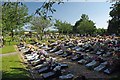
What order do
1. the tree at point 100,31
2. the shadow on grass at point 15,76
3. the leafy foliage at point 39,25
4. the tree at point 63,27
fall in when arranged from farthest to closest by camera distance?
1. the tree at point 63,27
2. the tree at point 100,31
3. the leafy foliage at point 39,25
4. the shadow on grass at point 15,76

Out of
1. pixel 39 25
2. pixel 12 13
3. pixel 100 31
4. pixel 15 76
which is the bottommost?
pixel 15 76

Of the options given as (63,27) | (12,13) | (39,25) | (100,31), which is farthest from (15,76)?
(63,27)

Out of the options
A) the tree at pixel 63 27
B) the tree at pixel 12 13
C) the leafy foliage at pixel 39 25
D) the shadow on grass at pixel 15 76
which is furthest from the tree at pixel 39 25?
the shadow on grass at pixel 15 76

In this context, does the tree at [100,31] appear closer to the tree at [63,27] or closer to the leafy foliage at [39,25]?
the tree at [63,27]

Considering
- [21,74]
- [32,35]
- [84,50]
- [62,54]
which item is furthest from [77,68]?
[32,35]

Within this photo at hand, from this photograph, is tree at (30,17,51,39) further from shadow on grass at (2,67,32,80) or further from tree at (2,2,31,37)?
shadow on grass at (2,67,32,80)

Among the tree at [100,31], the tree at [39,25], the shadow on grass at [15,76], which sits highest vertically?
the tree at [39,25]

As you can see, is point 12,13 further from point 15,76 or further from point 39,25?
point 39,25

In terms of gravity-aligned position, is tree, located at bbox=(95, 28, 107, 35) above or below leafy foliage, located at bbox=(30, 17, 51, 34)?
below

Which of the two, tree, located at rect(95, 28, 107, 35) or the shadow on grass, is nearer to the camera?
the shadow on grass

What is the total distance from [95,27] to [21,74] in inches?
3377

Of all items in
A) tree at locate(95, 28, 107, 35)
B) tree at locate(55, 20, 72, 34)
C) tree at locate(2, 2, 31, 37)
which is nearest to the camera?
tree at locate(2, 2, 31, 37)

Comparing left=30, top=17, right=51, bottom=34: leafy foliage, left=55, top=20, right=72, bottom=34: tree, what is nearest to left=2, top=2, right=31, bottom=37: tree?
left=30, top=17, right=51, bottom=34: leafy foliage

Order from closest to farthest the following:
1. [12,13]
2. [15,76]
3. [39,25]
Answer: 1. [12,13]
2. [15,76]
3. [39,25]
